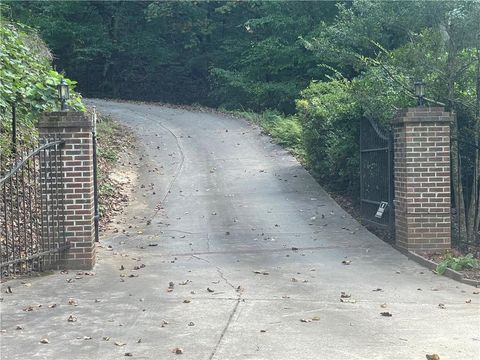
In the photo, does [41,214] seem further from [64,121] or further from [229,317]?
[229,317]

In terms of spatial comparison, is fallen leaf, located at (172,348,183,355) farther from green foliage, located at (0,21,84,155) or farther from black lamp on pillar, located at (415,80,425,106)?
black lamp on pillar, located at (415,80,425,106)

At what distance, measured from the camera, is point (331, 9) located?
24672 millimetres

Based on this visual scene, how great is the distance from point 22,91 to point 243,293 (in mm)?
5352

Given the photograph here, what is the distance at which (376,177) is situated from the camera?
10.1 m

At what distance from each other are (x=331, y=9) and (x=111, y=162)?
13.7m

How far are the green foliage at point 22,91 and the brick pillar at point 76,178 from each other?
1.58m

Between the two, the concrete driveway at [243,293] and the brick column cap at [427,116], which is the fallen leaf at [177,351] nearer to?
the concrete driveway at [243,293]

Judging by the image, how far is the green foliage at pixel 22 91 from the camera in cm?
963

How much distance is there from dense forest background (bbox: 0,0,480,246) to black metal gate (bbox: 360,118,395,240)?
378 mm

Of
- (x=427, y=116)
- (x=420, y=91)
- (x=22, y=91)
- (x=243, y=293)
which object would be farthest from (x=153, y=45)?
(x=243, y=293)

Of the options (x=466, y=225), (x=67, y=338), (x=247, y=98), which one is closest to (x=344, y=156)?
(x=466, y=225)

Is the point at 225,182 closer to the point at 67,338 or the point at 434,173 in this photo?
the point at 434,173

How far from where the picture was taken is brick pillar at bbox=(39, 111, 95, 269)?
25.7 ft

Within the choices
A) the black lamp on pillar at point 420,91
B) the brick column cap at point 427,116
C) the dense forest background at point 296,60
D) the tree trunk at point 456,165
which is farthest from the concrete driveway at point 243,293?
the black lamp on pillar at point 420,91
